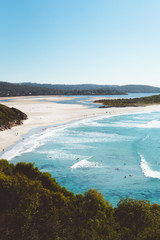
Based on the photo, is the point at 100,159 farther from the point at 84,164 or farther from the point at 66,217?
the point at 66,217

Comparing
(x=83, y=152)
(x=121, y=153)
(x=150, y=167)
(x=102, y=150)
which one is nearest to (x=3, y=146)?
(x=83, y=152)

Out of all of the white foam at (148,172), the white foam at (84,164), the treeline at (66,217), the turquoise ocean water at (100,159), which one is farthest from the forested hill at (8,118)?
the treeline at (66,217)

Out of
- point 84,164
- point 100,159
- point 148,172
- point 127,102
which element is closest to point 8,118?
A: point 84,164

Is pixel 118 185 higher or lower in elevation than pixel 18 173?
lower

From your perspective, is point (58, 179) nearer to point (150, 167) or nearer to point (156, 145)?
point (150, 167)

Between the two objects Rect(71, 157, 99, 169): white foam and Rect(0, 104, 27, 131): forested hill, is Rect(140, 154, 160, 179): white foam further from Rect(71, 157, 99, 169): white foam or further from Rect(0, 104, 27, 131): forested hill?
→ Rect(0, 104, 27, 131): forested hill

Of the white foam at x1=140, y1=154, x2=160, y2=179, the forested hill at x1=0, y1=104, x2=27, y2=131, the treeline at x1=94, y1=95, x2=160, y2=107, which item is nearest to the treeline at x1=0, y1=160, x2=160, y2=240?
the white foam at x1=140, y1=154, x2=160, y2=179
